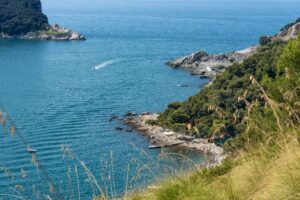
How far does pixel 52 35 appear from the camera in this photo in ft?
307

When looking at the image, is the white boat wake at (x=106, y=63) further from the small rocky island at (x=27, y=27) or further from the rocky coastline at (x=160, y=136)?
the rocky coastline at (x=160, y=136)

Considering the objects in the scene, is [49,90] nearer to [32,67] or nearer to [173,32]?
[32,67]

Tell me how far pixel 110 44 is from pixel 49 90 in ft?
118

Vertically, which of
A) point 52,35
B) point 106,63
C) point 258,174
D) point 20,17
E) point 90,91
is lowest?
point 106,63

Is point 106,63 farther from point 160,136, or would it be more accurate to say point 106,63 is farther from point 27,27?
point 160,136

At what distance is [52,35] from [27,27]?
6.08 m

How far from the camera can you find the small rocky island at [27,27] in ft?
306

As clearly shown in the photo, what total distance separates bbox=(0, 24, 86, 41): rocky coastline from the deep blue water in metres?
3.05

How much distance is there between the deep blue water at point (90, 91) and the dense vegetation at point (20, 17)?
24.7 ft

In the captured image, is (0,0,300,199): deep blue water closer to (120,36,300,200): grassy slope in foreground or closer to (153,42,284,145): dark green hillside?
(120,36,300,200): grassy slope in foreground

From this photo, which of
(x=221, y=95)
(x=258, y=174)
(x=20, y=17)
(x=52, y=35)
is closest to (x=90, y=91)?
(x=221, y=95)

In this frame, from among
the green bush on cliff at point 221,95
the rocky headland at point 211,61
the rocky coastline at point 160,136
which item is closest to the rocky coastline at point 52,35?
the rocky headland at point 211,61

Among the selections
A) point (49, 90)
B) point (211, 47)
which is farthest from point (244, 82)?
point (211, 47)

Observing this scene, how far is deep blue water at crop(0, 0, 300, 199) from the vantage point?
28.9 meters
